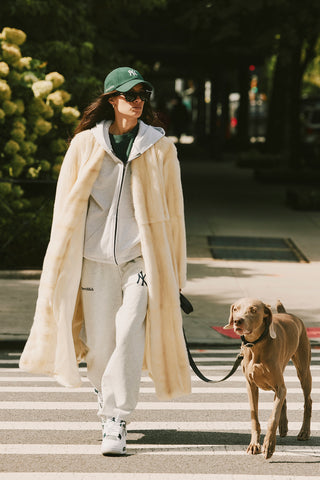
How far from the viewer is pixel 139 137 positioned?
5.68 m

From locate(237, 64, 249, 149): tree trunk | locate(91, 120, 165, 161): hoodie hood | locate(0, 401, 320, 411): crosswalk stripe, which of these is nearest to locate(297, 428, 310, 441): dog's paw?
locate(0, 401, 320, 411): crosswalk stripe

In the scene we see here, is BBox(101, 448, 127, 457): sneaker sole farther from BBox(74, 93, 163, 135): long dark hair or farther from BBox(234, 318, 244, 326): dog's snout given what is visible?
BBox(74, 93, 163, 135): long dark hair

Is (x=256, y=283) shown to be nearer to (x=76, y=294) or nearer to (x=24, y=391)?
(x=24, y=391)

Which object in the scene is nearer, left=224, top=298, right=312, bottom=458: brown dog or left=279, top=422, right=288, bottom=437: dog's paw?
left=224, top=298, right=312, bottom=458: brown dog

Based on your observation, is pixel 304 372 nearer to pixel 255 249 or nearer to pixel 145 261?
pixel 145 261

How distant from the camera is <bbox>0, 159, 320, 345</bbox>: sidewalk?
33.8 ft

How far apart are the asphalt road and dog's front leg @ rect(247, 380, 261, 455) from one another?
0.18 ft

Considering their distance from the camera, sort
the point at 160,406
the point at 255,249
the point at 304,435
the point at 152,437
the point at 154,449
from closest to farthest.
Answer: the point at 154,449 → the point at 304,435 → the point at 152,437 → the point at 160,406 → the point at 255,249

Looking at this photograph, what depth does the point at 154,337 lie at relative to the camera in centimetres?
568

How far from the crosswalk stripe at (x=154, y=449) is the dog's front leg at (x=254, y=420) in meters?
0.12

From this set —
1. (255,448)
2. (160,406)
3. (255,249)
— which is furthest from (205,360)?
(255,249)

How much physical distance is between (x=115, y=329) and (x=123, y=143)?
1.02 m

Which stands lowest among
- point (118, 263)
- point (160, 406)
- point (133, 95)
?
point (160, 406)

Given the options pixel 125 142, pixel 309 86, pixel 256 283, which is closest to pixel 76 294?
pixel 125 142
